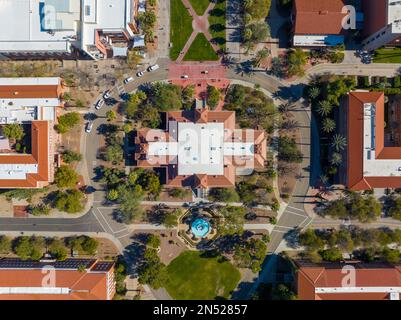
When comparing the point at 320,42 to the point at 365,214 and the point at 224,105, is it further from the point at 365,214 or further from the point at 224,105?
the point at 365,214

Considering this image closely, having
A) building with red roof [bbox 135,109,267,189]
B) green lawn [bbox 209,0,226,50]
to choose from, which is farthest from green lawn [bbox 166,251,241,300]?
green lawn [bbox 209,0,226,50]

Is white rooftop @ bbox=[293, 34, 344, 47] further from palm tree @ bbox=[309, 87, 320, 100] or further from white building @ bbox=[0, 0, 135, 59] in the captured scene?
white building @ bbox=[0, 0, 135, 59]

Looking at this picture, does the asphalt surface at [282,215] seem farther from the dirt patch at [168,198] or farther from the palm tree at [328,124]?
the dirt patch at [168,198]

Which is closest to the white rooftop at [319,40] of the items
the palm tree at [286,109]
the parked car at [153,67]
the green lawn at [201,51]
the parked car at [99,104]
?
the palm tree at [286,109]

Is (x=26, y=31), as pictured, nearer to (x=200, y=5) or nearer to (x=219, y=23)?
(x=200, y=5)

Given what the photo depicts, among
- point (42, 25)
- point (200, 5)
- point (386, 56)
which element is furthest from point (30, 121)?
point (386, 56)

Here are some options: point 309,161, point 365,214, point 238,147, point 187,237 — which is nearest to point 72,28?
point 238,147
